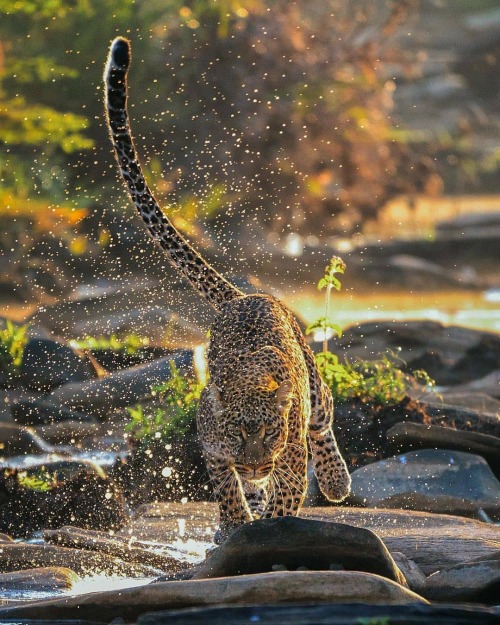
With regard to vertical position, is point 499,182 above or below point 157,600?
above

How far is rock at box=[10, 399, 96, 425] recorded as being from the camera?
39.2 ft

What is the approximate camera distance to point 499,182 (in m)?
44.9

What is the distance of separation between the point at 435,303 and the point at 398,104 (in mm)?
26119

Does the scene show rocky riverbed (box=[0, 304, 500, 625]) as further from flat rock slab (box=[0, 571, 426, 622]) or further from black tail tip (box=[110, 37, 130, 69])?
black tail tip (box=[110, 37, 130, 69])

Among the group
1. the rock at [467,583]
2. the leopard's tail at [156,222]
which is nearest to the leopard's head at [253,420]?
the rock at [467,583]

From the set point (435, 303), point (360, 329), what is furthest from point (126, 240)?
point (360, 329)

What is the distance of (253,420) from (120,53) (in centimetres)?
258

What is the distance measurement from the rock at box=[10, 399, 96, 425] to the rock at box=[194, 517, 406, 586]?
507 centimetres

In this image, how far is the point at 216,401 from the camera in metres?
7.47

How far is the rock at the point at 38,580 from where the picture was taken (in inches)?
A: 294

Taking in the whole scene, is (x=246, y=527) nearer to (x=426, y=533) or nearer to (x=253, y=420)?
(x=253, y=420)

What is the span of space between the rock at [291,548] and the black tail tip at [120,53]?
302cm

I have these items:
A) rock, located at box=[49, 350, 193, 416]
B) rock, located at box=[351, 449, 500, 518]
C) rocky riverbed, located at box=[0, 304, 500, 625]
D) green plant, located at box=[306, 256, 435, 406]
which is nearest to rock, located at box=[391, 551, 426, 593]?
rocky riverbed, located at box=[0, 304, 500, 625]

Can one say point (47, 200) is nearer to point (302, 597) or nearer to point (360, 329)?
point (360, 329)
